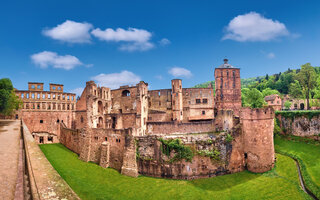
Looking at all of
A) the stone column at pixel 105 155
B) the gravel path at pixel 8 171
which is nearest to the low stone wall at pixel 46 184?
the gravel path at pixel 8 171

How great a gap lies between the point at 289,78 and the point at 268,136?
73.5m

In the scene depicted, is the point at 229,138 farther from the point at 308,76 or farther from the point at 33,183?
the point at 308,76

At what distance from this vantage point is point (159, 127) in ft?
103

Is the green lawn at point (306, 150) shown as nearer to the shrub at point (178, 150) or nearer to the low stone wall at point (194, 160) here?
the low stone wall at point (194, 160)

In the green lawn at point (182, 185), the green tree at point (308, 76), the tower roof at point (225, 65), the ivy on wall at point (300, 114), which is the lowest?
the green lawn at point (182, 185)

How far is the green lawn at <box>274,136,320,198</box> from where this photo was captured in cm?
2164

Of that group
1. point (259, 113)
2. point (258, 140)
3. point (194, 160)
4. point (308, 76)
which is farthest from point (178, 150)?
point (308, 76)

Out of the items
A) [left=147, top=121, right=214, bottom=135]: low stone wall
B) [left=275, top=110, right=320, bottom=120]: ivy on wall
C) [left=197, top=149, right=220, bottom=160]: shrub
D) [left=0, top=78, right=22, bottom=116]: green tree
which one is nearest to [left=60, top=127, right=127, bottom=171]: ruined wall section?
[left=147, top=121, right=214, bottom=135]: low stone wall

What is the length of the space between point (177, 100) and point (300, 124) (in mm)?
21125

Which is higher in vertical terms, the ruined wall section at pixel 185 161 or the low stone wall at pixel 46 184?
the low stone wall at pixel 46 184

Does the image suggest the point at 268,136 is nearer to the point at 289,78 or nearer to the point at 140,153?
the point at 140,153

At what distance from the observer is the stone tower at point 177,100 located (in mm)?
36516

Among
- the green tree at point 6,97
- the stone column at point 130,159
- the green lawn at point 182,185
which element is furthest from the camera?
the green tree at point 6,97

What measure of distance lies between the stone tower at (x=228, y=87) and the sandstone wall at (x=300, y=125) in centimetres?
941
